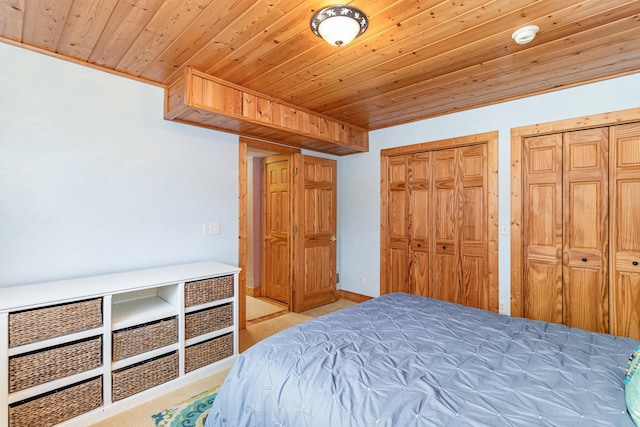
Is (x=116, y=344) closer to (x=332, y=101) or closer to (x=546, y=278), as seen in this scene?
(x=332, y=101)

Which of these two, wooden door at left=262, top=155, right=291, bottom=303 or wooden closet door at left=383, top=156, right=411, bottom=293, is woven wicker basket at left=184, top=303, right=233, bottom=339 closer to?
wooden door at left=262, top=155, right=291, bottom=303

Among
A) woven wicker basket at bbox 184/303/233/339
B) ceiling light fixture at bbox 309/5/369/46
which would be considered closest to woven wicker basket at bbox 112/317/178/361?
woven wicker basket at bbox 184/303/233/339

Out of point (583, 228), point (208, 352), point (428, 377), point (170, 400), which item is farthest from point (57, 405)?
point (583, 228)

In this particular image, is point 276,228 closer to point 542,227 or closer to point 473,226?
point 473,226

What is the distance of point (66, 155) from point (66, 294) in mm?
1052

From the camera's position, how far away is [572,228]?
110 inches

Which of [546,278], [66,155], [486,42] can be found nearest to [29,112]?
[66,155]

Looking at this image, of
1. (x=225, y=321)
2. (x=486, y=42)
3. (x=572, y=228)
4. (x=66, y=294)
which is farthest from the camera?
(x=572, y=228)

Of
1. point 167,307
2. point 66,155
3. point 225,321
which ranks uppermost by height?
point 66,155

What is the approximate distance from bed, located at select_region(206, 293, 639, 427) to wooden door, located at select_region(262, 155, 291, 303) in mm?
2394

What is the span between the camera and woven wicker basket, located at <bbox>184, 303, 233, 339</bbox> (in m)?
2.35

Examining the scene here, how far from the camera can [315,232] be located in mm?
4164

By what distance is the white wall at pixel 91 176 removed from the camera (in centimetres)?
206

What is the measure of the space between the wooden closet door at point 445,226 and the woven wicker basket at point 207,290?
2.37m
